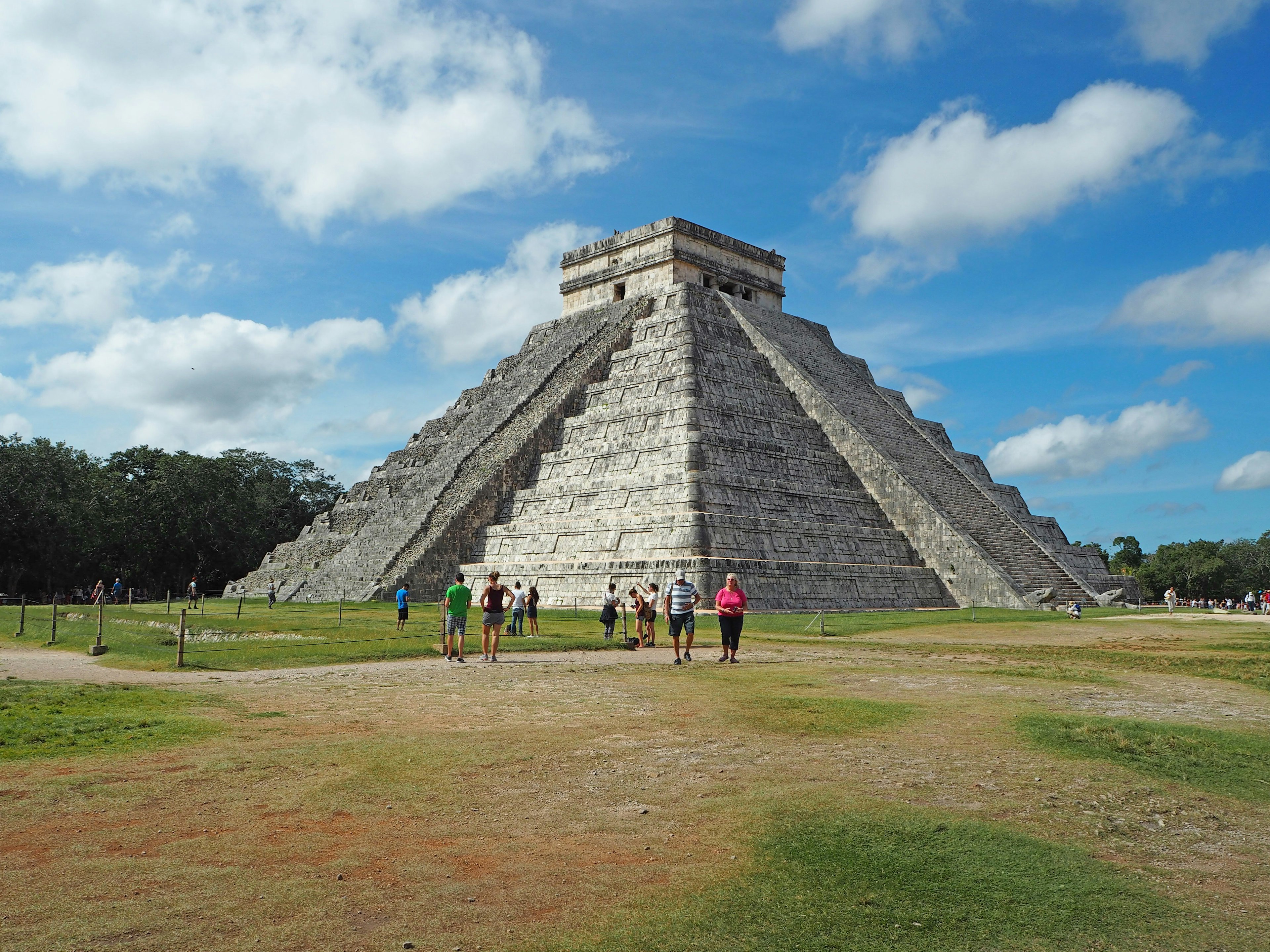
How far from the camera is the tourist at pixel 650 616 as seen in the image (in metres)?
16.0

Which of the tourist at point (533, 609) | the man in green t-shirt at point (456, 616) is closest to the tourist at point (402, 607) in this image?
the tourist at point (533, 609)

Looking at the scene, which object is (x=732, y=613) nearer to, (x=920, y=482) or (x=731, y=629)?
(x=731, y=629)

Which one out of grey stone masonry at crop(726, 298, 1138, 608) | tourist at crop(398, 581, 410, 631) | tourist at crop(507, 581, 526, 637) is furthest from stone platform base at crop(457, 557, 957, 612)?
tourist at crop(507, 581, 526, 637)

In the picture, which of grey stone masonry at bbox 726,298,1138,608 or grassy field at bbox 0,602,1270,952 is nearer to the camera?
grassy field at bbox 0,602,1270,952

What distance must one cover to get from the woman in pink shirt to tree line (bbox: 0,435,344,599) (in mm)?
38501

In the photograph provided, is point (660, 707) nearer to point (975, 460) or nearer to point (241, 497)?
point (975, 460)

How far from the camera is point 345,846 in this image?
4586 millimetres

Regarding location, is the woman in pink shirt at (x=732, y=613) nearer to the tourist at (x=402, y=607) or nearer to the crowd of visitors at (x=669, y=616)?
the crowd of visitors at (x=669, y=616)

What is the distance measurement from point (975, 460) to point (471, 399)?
2021 cm

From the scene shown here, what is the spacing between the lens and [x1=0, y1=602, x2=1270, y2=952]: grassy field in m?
3.71

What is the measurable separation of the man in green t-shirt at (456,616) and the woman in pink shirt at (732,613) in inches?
136

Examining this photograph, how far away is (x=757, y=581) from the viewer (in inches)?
888

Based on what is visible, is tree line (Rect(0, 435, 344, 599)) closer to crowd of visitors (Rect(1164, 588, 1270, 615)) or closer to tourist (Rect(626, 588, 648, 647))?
tourist (Rect(626, 588, 648, 647))

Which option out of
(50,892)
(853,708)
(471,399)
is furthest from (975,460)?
(50,892)
